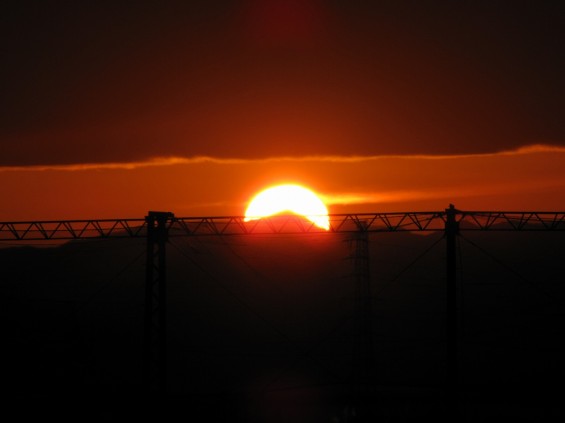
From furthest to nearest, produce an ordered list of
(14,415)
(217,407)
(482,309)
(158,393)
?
1. (482,309)
2. (217,407)
3. (14,415)
4. (158,393)

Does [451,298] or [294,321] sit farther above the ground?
[294,321]

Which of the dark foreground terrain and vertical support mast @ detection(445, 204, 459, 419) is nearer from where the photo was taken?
vertical support mast @ detection(445, 204, 459, 419)

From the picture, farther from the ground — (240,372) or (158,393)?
(240,372)

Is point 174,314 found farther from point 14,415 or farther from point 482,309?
point 14,415

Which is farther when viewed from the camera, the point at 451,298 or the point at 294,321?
the point at 294,321

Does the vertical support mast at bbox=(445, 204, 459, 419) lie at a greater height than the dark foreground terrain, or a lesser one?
lesser

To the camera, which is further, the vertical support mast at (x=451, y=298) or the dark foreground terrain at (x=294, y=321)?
the dark foreground terrain at (x=294, y=321)

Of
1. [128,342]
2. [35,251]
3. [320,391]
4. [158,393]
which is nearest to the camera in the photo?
[158,393]

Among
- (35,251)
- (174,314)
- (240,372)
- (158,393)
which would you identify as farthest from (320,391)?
(35,251)

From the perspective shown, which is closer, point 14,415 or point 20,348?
point 14,415

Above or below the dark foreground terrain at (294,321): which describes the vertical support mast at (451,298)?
below

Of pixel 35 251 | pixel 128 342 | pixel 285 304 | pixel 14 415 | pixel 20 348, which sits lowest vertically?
pixel 14 415
